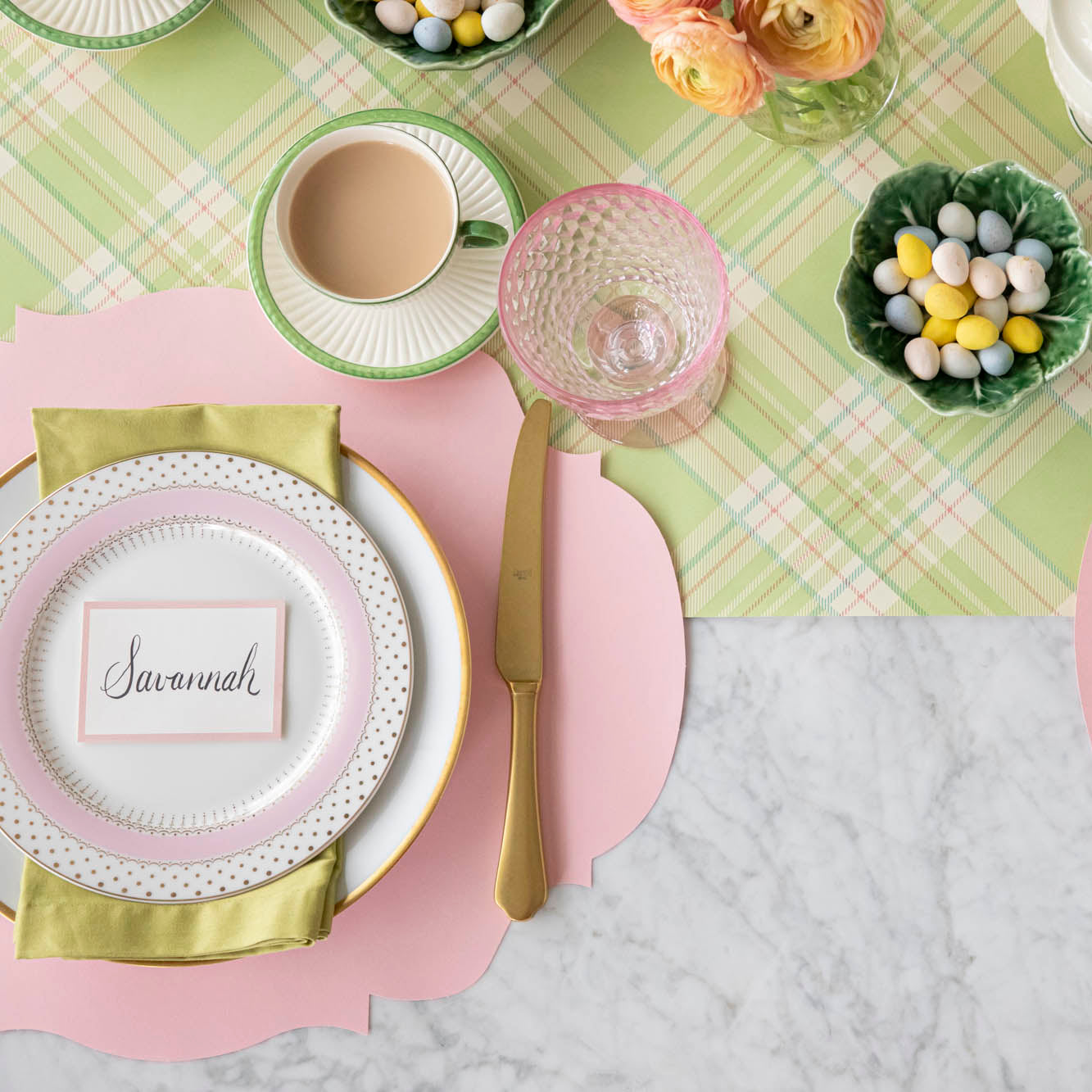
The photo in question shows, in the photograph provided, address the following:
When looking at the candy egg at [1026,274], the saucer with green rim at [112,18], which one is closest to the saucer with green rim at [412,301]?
the saucer with green rim at [112,18]

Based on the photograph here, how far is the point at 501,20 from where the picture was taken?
0.76 metres

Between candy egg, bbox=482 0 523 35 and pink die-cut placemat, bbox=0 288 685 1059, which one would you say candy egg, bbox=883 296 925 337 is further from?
candy egg, bbox=482 0 523 35

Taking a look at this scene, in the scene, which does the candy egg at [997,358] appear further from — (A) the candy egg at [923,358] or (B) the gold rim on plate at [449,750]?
(B) the gold rim on plate at [449,750]

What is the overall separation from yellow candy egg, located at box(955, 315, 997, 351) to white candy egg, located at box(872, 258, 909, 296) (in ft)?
0.17

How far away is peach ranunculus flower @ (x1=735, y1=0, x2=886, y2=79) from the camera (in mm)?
601

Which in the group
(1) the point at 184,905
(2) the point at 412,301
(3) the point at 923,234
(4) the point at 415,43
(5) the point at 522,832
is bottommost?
(1) the point at 184,905

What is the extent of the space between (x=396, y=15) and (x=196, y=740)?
0.56 meters

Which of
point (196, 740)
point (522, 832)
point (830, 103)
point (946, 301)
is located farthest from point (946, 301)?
point (196, 740)

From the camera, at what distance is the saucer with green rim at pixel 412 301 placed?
79 centimetres

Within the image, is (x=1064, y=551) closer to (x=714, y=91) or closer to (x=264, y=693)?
(x=714, y=91)

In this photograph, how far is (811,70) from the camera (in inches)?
24.8

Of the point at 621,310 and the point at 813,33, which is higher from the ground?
the point at 813,33

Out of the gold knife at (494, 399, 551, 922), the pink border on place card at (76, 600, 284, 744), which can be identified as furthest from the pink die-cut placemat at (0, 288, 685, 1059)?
the pink border on place card at (76, 600, 284, 744)

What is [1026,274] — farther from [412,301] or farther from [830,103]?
[412,301]
